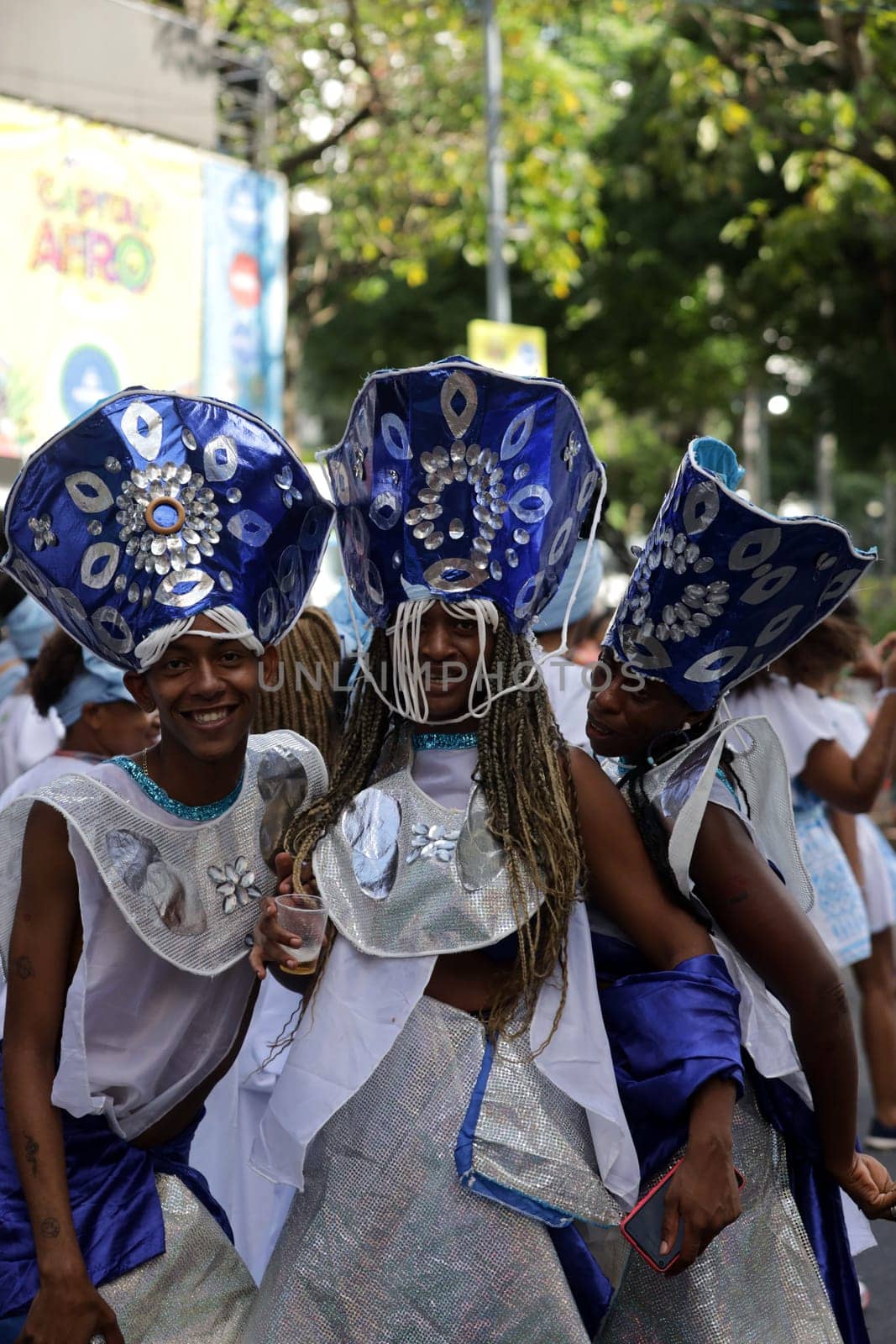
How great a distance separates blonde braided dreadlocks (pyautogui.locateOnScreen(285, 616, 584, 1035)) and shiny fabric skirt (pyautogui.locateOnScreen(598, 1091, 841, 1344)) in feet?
1.47

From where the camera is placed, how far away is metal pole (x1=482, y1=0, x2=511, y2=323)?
14648 mm

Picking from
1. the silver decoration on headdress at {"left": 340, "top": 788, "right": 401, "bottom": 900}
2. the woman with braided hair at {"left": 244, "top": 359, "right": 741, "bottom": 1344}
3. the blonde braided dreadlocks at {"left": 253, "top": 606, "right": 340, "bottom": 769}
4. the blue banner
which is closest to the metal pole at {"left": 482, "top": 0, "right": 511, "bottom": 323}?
the blue banner

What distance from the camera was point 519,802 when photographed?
249 centimetres

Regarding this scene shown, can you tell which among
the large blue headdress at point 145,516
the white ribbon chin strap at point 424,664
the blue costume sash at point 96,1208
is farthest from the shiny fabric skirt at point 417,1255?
the large blue headdress at point 145,516

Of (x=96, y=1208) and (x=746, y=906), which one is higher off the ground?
(x=746, y=906)

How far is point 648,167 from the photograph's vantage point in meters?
19.0

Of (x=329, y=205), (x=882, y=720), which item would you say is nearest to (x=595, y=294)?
(x=329, y=205)

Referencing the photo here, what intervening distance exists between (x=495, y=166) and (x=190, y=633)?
13.7m

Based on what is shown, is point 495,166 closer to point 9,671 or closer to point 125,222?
point 125,222

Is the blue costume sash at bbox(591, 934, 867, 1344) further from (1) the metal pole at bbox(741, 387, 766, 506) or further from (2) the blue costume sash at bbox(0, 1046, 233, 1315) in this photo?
(1) the metal pole at bbox(741, 387, 766, 506)

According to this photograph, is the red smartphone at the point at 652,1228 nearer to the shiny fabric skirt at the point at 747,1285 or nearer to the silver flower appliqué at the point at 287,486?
the shiny fabric skirt at the point at 747,1285

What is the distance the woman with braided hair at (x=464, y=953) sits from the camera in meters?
2.35

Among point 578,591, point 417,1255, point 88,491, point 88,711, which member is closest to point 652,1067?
point 417,1255

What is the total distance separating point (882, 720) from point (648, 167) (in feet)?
51.3
